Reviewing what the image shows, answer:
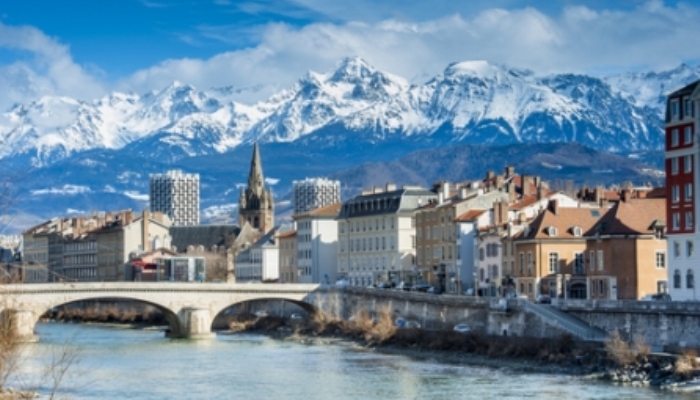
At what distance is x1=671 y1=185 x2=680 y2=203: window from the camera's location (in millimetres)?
75500

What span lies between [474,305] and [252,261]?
84077 millimetres

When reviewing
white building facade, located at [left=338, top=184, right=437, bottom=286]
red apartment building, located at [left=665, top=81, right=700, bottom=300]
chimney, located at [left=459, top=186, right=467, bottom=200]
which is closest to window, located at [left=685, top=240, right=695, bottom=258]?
red apartment building, located at [left=665, top=81, right=700, bottom=300]

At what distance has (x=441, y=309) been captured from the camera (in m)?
89.9

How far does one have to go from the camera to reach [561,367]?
2648 inches

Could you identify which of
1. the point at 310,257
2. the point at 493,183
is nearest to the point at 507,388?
the point at 493,183

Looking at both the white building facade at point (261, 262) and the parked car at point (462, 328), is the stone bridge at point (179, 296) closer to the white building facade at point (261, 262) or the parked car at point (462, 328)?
the parked car at point (462, 328)

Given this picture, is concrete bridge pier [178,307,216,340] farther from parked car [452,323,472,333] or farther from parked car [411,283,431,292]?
parked car [452,323,472,333]

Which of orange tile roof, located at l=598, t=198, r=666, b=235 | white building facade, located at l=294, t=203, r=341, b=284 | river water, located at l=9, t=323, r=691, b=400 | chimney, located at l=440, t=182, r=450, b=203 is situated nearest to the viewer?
river water, located at l=9, t=323, r=691, b=400

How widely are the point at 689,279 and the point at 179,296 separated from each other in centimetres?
4157

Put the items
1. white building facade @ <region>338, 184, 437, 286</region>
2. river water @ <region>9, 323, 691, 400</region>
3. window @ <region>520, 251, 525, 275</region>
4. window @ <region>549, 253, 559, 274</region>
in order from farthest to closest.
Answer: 1. white building facade @ <region>338, 184, 437, 286</region>
2. window @ <region>520, 251, 525, 275</region>
3. window @ <region>549, 253, 559, 274</region>
4. river water @ <region>9, 323, 691, 400</region>

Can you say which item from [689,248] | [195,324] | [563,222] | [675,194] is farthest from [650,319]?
[195,324]

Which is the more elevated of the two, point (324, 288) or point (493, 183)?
point (493, 183)

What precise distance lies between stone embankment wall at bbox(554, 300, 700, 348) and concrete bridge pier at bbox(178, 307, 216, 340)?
117ft

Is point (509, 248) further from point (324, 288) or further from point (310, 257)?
point (310, 257)
